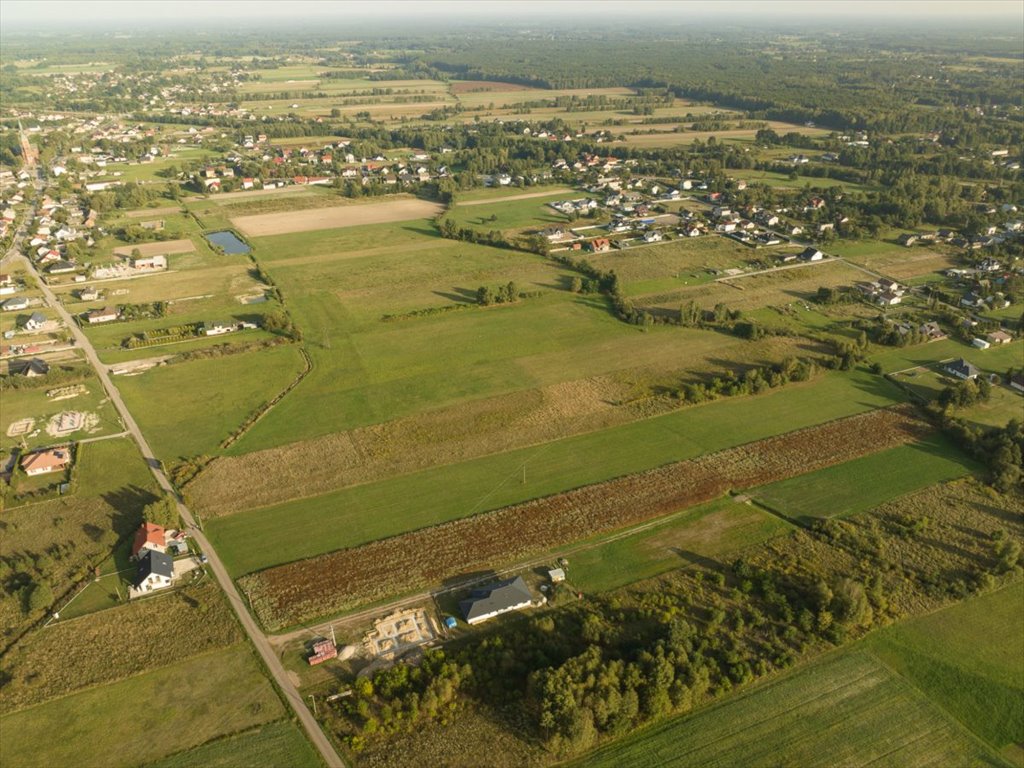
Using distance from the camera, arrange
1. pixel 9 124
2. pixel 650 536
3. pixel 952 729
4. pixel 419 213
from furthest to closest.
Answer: pixel 9 124 → pixel 419 213 → pixel 650 536 → pixel 952 729

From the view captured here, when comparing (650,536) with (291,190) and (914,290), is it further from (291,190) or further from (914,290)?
(291,190)

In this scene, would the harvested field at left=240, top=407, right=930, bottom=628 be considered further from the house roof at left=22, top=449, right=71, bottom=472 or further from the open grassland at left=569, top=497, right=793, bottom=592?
the house roof at left=22, top=449, right=71, bottom=472

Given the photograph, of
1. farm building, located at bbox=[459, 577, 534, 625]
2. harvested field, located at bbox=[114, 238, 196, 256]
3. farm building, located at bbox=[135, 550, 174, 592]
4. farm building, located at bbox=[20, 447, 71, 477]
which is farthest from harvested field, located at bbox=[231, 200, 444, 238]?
farm building, located at bbox=[459, 577, 534, 625]

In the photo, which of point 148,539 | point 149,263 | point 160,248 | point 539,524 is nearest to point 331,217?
point 160,248

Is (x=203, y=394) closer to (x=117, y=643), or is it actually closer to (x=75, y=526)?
(x=75, y=526)

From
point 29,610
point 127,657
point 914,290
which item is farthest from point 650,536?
point 914,290
